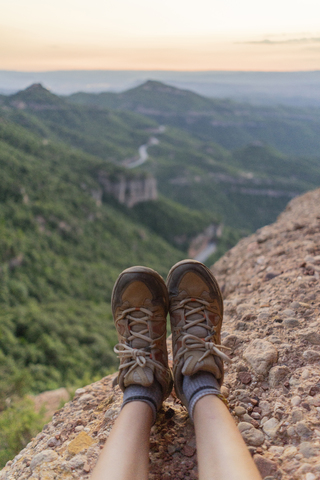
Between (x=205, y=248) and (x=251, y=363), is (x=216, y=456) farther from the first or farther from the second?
(x=205, y=248)

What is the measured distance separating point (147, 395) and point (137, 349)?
0.31 meters

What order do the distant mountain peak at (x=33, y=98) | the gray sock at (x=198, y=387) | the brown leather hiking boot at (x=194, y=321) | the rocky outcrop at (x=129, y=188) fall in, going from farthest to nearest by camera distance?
the distant mountain peak at (x=33, y=98), the rocky outcrop at (x=129, y=188), the brown leather hiking boot at (x=194, y=321), the gray sock at (x=198, y=387)

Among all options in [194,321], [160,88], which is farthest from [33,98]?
[160,88]

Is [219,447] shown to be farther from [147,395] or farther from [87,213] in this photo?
[87,213]

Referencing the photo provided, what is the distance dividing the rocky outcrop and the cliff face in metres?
41.9

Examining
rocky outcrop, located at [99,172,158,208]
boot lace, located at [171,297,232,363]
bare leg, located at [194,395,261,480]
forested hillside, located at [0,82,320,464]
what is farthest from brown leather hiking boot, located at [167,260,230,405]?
rocky outcrop, located at [99,172,158,208]

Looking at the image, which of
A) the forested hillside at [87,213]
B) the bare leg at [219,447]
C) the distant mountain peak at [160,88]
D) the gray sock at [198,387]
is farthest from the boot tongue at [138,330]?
the distant mountain peak at [160,88]

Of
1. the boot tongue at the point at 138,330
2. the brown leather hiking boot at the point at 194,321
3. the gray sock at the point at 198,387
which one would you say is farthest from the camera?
the boot tongue at the point at 138,330

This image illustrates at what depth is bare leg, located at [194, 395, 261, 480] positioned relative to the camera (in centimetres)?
142

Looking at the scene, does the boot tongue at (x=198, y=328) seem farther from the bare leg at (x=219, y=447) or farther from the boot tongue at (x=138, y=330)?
the bare leg at (x=219, y=447)

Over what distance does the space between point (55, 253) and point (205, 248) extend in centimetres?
2881

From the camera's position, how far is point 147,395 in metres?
1.97

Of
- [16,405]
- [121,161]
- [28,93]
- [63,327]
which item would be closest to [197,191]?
[121,161]

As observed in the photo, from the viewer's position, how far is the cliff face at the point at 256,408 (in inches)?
67.6
